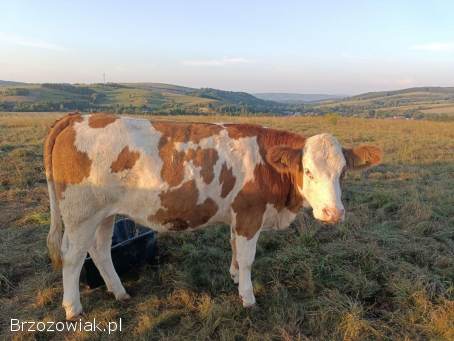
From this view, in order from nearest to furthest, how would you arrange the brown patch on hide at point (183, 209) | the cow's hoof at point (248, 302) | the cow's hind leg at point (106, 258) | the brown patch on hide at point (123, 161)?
the brown patch on hide at point (123, 161) < the brown patch on hide at point (183, 209) < the cow's hoof at point (248, 302) < the cow's hind leg at point (106, 258)

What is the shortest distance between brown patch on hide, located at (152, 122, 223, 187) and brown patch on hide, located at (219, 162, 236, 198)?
13 centimetres

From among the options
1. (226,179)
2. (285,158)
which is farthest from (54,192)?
(285,158)

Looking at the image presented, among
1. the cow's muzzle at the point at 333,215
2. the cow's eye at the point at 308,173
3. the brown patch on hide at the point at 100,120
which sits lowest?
the cow's muzzle at the point at 333,215

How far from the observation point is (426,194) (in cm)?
817

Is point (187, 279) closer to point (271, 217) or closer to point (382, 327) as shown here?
point (271, 217)

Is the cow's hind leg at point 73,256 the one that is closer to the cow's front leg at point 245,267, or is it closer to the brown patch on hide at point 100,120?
the brown patch on hide at point 100,120

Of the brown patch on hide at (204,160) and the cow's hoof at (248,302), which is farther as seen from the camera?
the cow's hoof at (248,302)

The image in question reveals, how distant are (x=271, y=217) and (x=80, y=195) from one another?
2079 mm

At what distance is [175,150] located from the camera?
12.7 ft

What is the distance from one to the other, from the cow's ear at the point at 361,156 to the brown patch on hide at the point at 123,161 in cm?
221

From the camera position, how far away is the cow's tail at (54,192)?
394 cm

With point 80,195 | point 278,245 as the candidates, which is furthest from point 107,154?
point 278,245

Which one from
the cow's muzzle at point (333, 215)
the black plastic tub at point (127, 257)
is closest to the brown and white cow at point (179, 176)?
the cow's muzzle at point (333, 215)

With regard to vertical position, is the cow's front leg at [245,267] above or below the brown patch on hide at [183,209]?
below
